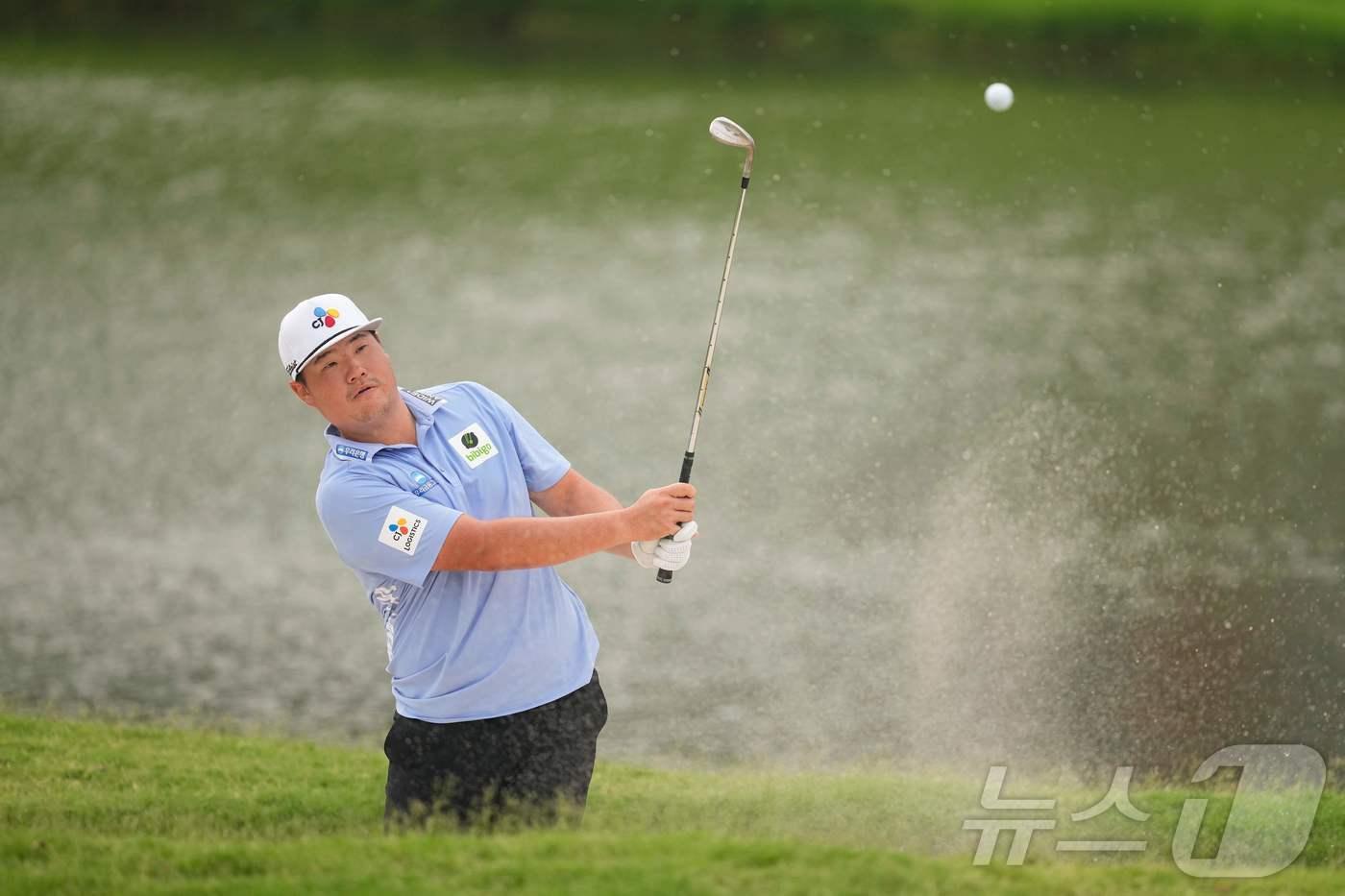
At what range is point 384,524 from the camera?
323 centimetres

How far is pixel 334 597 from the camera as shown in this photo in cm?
735

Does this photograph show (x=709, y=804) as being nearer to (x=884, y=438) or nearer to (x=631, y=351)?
(x=884, y=438)

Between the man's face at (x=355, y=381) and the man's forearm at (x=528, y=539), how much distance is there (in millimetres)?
326

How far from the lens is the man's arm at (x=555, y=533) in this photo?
3199 mm

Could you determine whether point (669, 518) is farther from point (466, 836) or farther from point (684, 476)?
point (466, 836)

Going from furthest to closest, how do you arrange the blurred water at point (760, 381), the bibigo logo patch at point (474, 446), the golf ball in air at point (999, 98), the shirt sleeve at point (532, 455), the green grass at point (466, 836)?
the golf ball in air at point (999, 98) → the blurred water at point (760, 381) → the shirt sleeve at point (532, 455) → the bibigo logo patch at point (474, 446) → the green grass at point (466, 836)

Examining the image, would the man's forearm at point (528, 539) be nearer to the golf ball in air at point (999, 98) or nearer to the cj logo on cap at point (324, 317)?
the cj logo on cap at point (324, 317)

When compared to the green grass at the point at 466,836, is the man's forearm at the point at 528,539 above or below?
above

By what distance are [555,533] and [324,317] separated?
0.66 m

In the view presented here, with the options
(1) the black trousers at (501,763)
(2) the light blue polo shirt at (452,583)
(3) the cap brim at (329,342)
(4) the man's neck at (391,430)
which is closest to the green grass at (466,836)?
(1) the black trousers at (501,763)

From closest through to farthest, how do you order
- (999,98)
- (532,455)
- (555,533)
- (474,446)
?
(555,533), (474,446), (532,455), (999,98)

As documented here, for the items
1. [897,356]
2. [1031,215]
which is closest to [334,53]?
[1031,215]

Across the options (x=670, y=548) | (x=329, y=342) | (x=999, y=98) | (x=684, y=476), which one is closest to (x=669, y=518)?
(x=670, y=548)

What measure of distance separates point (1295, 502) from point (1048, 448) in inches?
50.8
